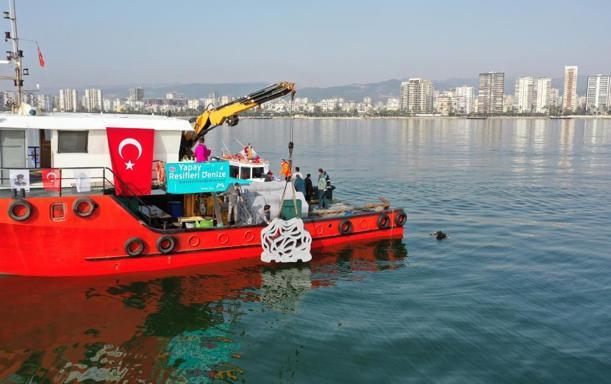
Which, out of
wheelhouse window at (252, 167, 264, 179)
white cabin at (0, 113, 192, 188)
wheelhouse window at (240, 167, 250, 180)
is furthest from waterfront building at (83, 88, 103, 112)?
white cabin at (0, 113, 192, 188)

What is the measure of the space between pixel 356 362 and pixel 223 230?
639 cm

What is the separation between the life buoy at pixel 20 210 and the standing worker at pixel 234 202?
17.5 feet

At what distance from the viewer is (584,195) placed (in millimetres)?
29078

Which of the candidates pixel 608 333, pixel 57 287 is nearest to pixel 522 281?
pixel 608 333

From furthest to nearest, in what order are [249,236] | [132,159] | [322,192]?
[322,192], [249,236], [132,159]

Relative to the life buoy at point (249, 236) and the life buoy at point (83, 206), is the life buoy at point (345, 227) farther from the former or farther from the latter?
the life buoy at point (83, 206)

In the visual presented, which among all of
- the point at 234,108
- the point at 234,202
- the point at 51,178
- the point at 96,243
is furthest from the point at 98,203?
the point at 234,108

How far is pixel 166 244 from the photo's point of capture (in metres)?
14.5

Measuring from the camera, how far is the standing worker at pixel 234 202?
15742mm

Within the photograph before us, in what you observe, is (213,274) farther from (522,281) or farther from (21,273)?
(522,281)

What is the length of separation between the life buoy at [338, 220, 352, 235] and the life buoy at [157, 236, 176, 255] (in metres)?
5.64

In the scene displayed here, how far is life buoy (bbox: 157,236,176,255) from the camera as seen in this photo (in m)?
14.4

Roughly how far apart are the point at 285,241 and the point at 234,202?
1.94 metres

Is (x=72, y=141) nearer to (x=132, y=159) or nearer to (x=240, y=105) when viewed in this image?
(x=132, y=159)
